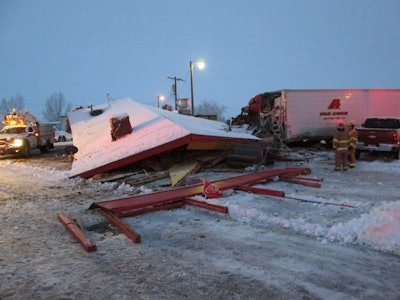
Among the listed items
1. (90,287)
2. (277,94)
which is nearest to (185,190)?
(90,287)

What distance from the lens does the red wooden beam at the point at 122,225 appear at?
18.6ft

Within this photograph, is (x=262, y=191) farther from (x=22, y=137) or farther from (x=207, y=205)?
(x=22, y=137)

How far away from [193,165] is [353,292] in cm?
905

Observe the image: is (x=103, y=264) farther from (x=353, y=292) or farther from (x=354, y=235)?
(x=354, y=235)

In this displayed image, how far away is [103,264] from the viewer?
4.77 m

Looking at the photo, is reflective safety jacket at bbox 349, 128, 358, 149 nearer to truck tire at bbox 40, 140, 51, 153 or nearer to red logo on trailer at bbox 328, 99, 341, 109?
red logo on trailer at bbox 328, 99, 341, 109

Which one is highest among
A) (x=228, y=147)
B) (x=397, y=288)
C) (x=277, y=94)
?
(x=277, y=94)

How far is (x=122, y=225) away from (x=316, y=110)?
1615cm

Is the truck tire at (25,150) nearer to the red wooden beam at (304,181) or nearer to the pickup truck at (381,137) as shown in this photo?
the red wooden beam at (304,181)

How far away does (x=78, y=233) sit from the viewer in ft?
19.2

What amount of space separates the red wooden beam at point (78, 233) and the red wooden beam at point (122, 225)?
23.9 inches

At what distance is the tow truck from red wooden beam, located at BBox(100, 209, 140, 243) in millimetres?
16548

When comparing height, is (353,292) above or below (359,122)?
below

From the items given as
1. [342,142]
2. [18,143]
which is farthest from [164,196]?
[18,143]
